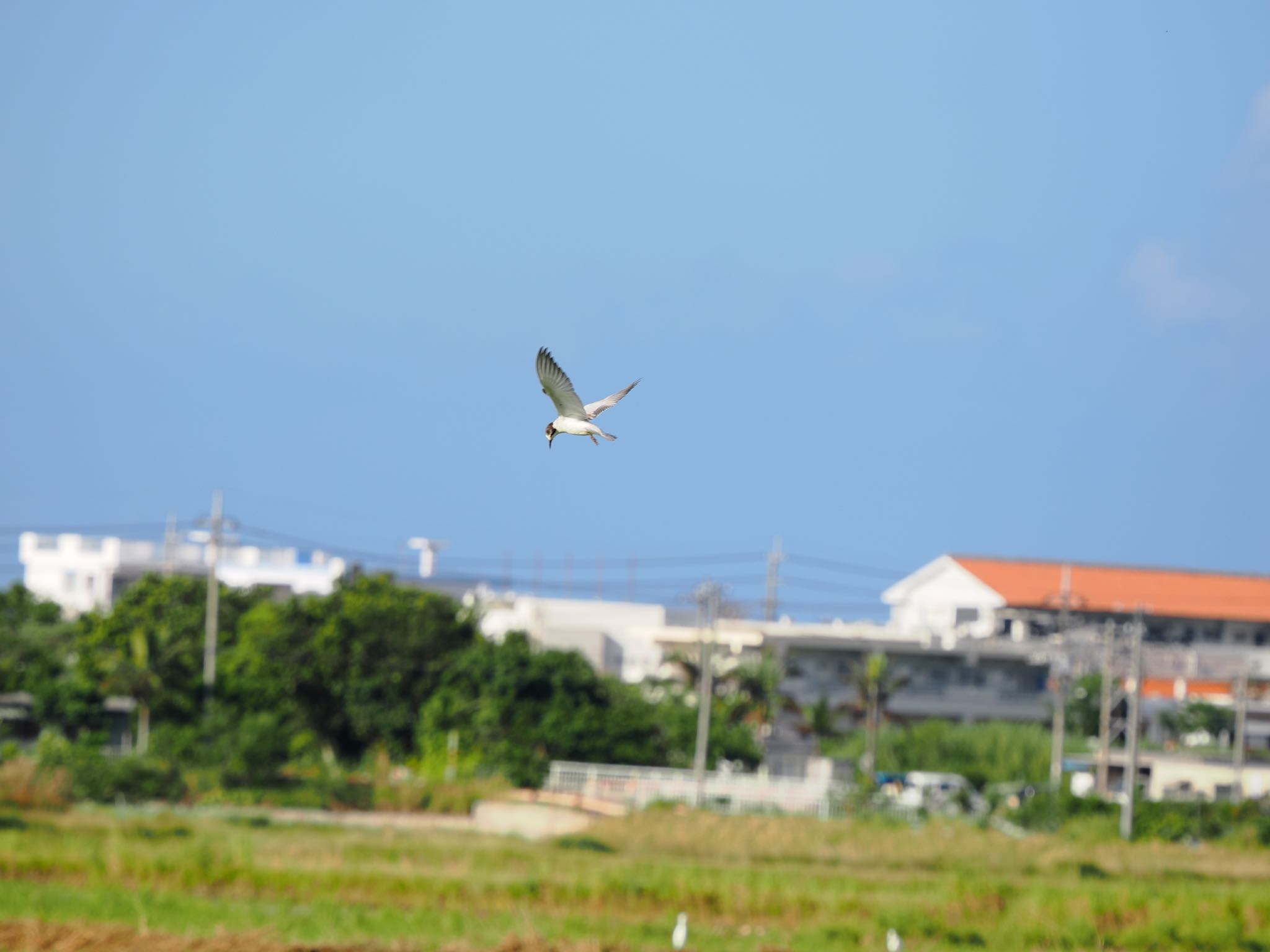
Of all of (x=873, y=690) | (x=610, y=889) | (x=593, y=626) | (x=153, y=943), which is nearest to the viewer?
(x=153, y=943)

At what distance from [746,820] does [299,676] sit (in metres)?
16.9

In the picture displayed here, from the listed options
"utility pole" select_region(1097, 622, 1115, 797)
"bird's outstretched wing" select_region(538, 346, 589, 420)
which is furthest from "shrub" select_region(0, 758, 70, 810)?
"bird's outstretched wing" select_region(538, 346, 589, 420)

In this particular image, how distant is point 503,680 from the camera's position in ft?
140

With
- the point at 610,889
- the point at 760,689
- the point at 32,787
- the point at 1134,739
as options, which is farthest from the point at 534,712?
the point at 610,889

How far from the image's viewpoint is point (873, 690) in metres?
47.4

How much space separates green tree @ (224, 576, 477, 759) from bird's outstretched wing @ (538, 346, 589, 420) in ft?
123

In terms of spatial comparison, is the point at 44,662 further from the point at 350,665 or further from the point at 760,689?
the point at 760,689

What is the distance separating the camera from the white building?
259 feet

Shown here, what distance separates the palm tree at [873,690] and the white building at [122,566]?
112 ft

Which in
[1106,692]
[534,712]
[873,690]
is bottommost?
[534,712]

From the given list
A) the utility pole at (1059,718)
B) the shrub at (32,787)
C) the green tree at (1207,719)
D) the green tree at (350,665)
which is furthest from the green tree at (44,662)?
the green tree at (1207,719)

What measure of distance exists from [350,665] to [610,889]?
76.0ft

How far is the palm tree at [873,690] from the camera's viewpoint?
45.9m

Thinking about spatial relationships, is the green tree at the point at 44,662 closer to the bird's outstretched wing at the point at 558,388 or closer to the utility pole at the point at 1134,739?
the utility pole at the point at 1134,739
